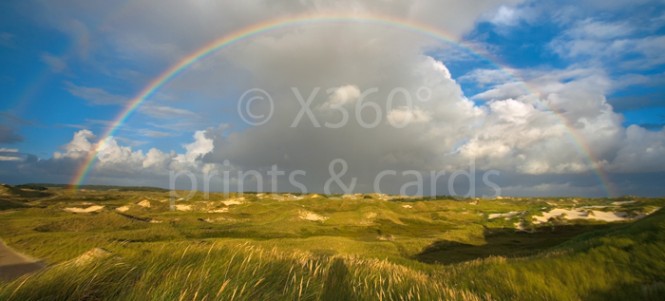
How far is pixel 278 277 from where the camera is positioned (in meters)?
5.26

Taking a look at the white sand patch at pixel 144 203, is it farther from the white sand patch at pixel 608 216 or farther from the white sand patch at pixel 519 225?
the white sand patch at pixel 608 216

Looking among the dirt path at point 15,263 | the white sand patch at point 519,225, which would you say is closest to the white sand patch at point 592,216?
the white sand patch at point 519,225

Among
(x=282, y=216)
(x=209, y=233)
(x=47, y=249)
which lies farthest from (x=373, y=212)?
(x=47, y=249)

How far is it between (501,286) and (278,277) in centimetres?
558

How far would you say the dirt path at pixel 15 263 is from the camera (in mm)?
16969

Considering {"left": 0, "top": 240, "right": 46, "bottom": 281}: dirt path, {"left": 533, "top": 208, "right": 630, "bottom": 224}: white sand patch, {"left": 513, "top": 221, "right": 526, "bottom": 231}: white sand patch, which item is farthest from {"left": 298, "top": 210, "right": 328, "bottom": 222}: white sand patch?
{"left": 0, "top": 240, "right": 46, "bottom": 281}: dirt path

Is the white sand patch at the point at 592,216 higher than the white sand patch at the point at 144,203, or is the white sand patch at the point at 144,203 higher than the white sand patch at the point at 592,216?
the white sand patch at the point at 144,203

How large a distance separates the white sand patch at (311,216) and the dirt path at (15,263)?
4889cm

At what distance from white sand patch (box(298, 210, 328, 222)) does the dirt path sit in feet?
160

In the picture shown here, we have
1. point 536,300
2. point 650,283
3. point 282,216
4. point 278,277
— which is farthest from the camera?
point 282,216

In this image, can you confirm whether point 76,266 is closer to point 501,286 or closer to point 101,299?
point 101,299

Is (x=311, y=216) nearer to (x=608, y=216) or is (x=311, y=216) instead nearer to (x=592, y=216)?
(x=592, y=216)

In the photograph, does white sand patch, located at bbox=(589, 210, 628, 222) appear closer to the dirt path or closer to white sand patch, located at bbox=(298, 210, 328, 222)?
white sand patch, located at bbox=(298, 210, 328, 222)

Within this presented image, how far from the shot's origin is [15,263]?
19.5 meters
